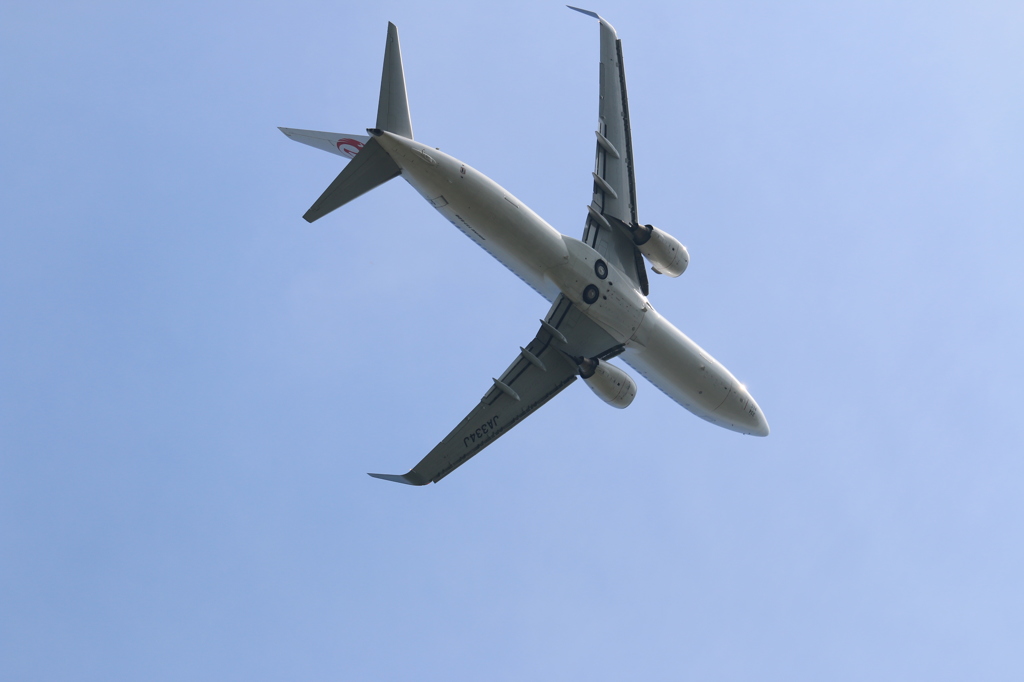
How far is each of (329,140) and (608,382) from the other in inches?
522

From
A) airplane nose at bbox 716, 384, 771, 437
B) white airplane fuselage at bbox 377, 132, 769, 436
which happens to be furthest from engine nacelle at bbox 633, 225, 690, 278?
airplane nose at bbox 716, 384, 771, 437

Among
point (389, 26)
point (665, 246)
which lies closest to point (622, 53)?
point (665, 246)

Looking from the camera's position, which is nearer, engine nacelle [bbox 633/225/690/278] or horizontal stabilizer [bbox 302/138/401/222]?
horizontal stabilizer [bbox 302/138/401/222]

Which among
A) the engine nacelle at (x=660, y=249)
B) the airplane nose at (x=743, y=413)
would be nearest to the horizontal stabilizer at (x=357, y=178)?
the engine nacelle at (x=660, y=249)

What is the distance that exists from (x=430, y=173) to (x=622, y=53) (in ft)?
31.1

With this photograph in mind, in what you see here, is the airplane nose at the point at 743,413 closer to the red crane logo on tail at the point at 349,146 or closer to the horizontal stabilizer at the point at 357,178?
the horizontal stabilizer at the point at 357,178

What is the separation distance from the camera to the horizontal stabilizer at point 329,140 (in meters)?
26.9

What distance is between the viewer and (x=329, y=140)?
27281mm

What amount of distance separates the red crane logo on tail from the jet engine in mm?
11242

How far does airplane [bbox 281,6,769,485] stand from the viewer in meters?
26.8

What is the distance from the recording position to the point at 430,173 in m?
26.7

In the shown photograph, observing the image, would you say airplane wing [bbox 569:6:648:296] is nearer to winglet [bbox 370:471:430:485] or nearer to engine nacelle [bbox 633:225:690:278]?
engine nacelle [bbox 633:225:690:278]

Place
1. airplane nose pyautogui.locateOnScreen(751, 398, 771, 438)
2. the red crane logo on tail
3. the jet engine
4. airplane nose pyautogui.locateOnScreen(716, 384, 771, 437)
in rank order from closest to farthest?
the red crane logo on tail < the jet engine < airplane nose pyautogui.locateOnScreen(716, 384, 771, 437) < airplane nose pyautogui.locateOnScreen(751, 398, 771, 438)

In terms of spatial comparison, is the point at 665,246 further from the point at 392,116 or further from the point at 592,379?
the point at 392,116
